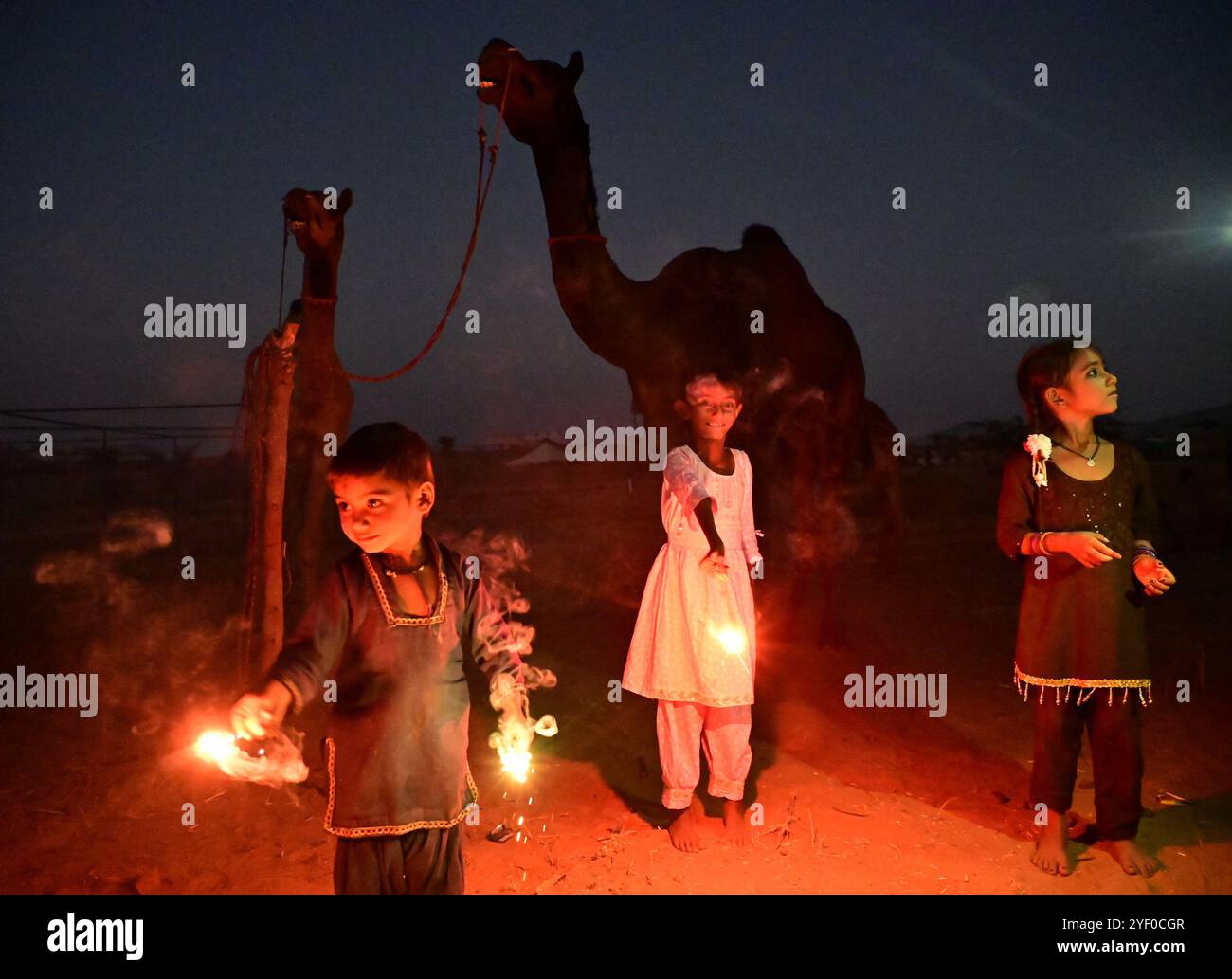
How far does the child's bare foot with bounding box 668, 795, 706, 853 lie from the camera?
414 centimetres

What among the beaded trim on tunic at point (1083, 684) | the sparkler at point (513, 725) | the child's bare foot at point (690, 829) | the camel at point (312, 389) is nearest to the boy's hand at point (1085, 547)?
the beaded trim on tunic at point (1083, 684)

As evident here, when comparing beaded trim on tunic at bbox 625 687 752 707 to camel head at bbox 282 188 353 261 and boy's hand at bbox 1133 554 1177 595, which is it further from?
camel head at bbox 282 188 353 261

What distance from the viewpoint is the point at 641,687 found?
412 cm

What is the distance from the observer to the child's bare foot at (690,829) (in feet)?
13.6

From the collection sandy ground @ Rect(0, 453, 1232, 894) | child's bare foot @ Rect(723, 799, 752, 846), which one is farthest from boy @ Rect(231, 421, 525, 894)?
child's bare foot @ Rect(723, 799, 752, 846)

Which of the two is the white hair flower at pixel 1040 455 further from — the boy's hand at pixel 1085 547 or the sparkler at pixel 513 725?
the sparkler at pixel 513 725

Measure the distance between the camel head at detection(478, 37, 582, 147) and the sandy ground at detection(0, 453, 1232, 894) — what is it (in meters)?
2.65

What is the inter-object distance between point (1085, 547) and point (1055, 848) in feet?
4.71

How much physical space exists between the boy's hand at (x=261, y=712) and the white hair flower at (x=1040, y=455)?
317 cm

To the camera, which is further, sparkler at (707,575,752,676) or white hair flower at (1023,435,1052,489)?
sparkler at (707,575,752,676)

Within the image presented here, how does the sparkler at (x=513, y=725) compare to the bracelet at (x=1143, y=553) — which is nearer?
the sparkler at (x=513, y=725)

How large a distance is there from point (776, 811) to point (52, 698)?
564cm

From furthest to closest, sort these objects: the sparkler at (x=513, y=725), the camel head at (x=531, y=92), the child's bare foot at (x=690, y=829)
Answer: the camel head at (x=531, y=92) → the child's bare foot at (x=690, y=829) → the sparkler at (x=513, y=725)

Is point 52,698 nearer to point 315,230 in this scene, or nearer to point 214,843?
point 214,843
